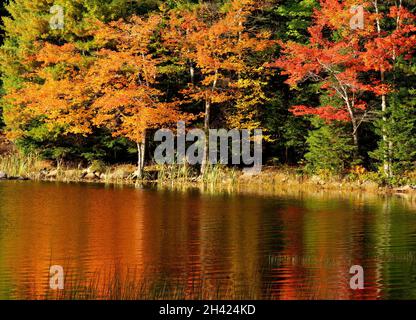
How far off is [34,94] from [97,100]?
10.2 feet

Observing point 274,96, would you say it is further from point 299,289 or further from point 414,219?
point 299,289

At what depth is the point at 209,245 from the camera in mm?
17219

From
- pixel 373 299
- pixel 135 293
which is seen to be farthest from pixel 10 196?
pixel 373 299

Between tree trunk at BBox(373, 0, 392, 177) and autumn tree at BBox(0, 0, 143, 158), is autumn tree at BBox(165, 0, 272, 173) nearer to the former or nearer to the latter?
autumn tree at BBox(0, 0, 143, 158)

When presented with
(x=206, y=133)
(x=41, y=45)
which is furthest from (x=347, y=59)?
(x=41, y=45)

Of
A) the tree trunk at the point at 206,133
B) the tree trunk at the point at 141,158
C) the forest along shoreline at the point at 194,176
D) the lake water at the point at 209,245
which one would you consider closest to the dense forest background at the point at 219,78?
the tree trunk at the point at 206,133

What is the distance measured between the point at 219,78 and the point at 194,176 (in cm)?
461

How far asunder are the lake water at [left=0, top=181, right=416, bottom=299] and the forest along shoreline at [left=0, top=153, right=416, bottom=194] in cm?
318

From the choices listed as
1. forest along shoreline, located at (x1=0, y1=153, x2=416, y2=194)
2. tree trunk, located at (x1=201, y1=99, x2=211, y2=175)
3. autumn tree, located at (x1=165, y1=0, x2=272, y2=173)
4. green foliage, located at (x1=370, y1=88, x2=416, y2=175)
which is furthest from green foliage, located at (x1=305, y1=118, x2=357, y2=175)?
tree trunk, located at (x1=201, y1=99, x2=211, y2=175)

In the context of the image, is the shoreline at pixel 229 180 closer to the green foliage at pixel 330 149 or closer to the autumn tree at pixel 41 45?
the green foliage at pixel 330 149

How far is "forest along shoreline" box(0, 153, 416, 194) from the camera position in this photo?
3102 centimetres

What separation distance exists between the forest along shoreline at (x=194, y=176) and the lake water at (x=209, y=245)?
318 cm

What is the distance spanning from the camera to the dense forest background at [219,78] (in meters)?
31.0

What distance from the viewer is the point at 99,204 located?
25328 millimetres
